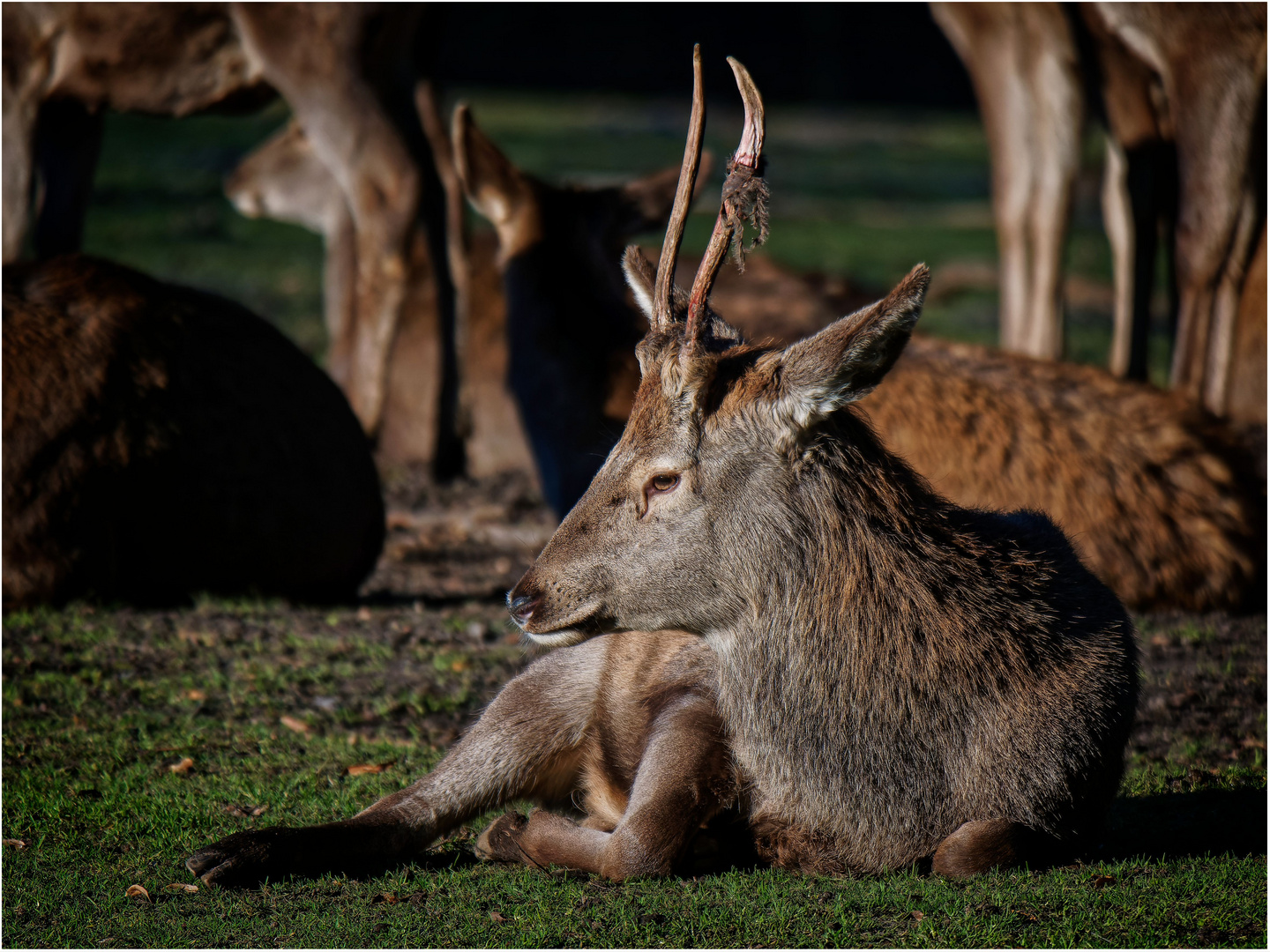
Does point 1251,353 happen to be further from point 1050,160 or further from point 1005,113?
point 1005,113

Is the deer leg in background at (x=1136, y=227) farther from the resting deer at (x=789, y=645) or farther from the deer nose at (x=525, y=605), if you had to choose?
the deer nose at (x=525, y=605)

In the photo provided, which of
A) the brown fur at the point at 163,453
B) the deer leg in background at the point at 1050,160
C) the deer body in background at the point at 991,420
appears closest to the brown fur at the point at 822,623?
the deer body in background at the point at 991,420

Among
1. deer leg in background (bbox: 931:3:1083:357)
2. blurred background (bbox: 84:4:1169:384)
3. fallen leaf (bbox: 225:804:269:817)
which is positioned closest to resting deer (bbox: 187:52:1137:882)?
fallen leaf (bbox: 225:804:269:817)

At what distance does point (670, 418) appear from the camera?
4.05 metres

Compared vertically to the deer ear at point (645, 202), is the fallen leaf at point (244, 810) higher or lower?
lower

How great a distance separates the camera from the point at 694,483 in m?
4.06

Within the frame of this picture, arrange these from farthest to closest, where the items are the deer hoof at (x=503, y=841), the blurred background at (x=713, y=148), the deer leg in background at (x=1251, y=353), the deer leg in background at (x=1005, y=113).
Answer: the blurred background at (x=713, y=148), the deer leg in background at (x=1005, y=113), the deer leg in background at (x=1251, y=353), the deer hoof at (x=503, y=841)

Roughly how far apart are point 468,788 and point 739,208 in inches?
72.0

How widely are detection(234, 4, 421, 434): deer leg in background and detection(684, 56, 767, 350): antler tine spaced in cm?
554

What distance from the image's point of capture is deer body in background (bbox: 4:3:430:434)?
29.3ft

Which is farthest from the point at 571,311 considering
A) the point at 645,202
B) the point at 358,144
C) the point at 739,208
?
the point at 739,208

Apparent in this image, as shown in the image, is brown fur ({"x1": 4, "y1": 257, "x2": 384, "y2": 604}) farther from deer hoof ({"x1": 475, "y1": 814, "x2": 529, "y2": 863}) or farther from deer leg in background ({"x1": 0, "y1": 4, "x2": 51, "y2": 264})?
deer hoof ({"x1": 475, "y1": 814, "x2": 529, "y2": 863})

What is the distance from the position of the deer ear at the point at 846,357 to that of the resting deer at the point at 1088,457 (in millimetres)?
2725

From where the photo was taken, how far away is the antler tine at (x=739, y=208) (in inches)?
157
